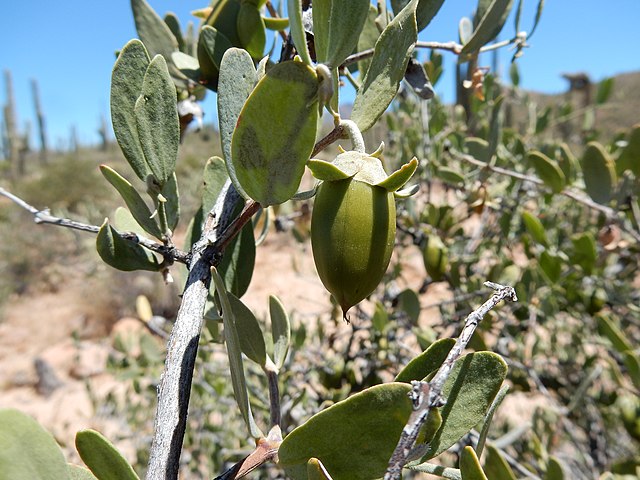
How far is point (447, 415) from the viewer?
45 centimetres

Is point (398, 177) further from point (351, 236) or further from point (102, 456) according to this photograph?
point (102, 456)

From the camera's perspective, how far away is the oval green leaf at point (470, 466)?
15.0 inches

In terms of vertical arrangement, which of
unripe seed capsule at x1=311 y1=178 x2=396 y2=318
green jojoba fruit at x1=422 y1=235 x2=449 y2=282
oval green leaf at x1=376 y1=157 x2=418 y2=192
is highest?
oval green leaf at x1=376 y1=157 x2=418 y2=192

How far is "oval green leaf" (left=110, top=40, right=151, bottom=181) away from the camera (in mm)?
572

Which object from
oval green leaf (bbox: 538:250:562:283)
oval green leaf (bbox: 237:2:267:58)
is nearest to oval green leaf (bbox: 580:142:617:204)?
oval green leaf (bbox: 538:250:562:283)

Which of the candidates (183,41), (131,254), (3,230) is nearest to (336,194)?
(131,254)

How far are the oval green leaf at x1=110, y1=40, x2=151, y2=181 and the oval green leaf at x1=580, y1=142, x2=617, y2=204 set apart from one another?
104 centimetres

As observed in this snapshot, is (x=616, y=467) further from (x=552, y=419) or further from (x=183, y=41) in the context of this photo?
(x=183, y=41)

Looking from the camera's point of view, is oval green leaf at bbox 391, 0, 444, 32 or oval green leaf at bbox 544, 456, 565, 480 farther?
oval green leaf at bbox 544, 456, 565, 480

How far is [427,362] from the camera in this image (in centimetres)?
45

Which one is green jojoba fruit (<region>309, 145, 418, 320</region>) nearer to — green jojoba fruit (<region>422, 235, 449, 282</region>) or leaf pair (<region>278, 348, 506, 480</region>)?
leaf pair (<region>278, 348, 506, 480</region>)

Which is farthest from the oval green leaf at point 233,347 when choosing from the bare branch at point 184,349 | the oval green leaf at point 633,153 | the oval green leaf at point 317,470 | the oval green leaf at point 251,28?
the oval green leaf at point 633,153

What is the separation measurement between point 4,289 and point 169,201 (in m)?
9.43

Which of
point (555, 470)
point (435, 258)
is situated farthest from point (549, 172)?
point (555, 470)
